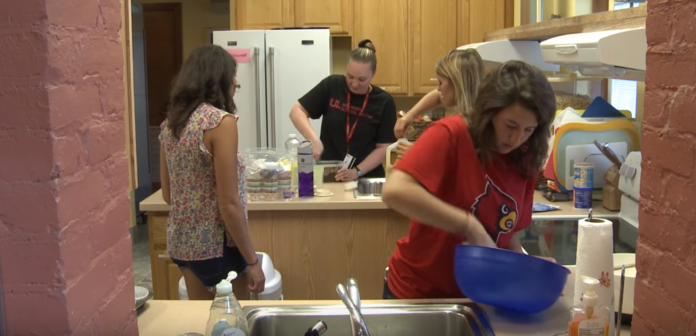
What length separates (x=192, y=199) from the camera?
2.17 metres

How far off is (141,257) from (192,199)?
3204mm

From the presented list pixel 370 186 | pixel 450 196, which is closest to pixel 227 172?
pixel 450 196

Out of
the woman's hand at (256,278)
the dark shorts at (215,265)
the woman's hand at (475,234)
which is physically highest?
the woman's hand at (475,234)

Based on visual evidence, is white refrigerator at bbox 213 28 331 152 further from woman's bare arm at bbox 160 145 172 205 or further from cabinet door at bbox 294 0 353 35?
woman's bare arm at bbox 160 145 172 205

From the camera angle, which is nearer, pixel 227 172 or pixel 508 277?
pixel 508 277

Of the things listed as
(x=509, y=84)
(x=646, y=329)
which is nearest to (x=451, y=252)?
(x=509, y=84)

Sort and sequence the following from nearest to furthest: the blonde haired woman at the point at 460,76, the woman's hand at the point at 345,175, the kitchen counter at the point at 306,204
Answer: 1. the blonde haired woman at the point at 460,76
2. the kitchen counter at the point at 306,204
3. the woman's hand at the point at 345,175

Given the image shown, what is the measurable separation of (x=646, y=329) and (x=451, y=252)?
58 cm

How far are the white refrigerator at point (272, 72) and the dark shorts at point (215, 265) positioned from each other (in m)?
2.36

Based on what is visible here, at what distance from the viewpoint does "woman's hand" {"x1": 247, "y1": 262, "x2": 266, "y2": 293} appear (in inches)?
90.4

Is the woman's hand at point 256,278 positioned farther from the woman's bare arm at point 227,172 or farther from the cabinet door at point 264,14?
the cabinet door at point 264,14

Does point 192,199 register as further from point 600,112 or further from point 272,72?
point 272,72

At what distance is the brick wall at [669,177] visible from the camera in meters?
0.95

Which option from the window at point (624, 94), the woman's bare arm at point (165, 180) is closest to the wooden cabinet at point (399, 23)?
the window at point (624, 94)
